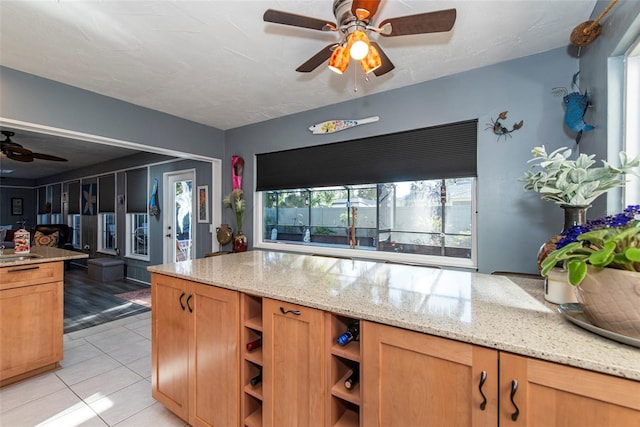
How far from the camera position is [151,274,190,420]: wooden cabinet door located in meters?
1.67

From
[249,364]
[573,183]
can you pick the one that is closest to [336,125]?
[573,183]

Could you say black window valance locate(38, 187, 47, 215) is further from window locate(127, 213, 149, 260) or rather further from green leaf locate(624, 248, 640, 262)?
green leaf locate(624, 248, 640, 262)

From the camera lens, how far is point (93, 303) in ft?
13.7

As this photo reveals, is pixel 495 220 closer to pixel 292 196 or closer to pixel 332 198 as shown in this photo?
pixel 332 198

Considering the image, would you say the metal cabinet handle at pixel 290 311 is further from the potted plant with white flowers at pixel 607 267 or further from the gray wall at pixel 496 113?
the gray wall at pixel 496 113

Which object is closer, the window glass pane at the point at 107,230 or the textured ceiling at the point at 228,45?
the textured ceiling at the point at 228,45

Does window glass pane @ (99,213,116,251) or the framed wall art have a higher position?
the framed wall art

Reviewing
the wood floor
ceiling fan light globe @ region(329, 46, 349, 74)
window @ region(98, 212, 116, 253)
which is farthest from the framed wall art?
ceiling fan light globe @ region(329, 46, 349, 74)

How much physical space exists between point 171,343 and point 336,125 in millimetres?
2584

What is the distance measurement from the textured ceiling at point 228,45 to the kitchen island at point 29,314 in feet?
5.50

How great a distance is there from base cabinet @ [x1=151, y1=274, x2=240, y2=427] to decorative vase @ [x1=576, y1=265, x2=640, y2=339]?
141cm

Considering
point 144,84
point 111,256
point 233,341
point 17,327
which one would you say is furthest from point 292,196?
point 111,256

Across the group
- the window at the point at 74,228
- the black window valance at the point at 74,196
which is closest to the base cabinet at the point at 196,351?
the black window valance at the point at 74,196

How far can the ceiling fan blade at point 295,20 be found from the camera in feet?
4.48
